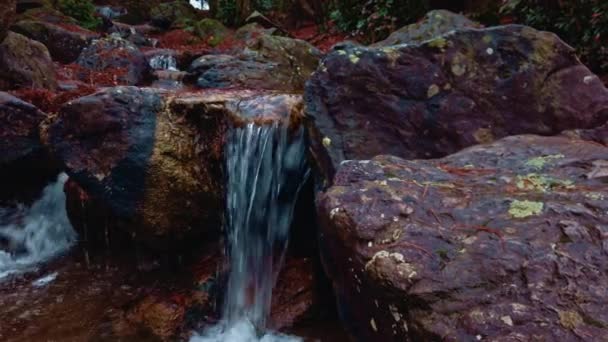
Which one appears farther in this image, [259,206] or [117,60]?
[117,60]

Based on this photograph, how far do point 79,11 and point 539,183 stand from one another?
19.4 m

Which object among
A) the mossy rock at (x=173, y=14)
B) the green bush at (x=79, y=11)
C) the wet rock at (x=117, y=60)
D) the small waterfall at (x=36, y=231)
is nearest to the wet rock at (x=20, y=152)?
the small waterfall at (x=36, y=231)

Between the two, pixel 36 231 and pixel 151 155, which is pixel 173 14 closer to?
pixel 36 231

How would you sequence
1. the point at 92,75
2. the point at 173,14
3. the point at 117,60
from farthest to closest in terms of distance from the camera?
the point at 173,14
the point at 117,60
the point at 92,75

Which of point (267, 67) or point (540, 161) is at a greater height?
point (267, 67)

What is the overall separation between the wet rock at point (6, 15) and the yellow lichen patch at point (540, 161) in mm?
7843

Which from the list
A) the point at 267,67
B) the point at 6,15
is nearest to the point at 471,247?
the point at 267,67

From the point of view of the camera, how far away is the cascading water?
4.30 m

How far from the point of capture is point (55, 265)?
5.30m

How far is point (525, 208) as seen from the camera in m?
2.45

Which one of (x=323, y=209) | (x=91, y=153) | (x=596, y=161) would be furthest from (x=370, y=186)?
(x=91, y=153)

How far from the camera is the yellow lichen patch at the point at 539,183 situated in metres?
2.66

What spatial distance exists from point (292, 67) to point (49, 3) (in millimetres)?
13693

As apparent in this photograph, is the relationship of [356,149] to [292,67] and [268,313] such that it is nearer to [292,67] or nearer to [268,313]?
[268,313]
